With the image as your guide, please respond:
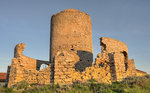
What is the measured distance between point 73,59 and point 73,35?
17.8 feet

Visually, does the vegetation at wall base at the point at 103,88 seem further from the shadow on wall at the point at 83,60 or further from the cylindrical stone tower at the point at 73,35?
the cylindrical stone tower at the point at 73,35

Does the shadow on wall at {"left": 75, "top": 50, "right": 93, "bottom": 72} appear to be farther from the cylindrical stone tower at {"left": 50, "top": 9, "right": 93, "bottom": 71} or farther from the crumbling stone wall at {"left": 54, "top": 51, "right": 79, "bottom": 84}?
the crumbling stone wall at {"left": 54, "top": 51, "right": 79, "bottom": 84}

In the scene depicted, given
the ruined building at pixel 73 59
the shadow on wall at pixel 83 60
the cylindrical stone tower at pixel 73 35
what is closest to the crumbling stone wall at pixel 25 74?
the ruined building at pixel 73 59

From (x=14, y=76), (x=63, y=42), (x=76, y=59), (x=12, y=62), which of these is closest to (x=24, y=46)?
(x=12, y=62)

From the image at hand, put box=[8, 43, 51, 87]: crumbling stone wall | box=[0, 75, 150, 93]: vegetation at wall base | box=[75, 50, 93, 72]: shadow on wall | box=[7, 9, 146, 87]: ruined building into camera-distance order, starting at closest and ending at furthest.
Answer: box=[0, 75, 150, 93]: vegetation at wall base → box=[7, 9, 146, 87]: ruined building → box=[8, 43, 51, 87]: crumbling stone wall → box=[75, 50, 93, 72]: shadow on wall

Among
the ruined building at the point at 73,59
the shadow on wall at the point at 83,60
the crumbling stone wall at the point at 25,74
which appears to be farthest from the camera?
the shadow on wall at the point at 83,60

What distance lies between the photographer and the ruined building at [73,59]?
782 cm

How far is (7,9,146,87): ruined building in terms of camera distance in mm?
7817

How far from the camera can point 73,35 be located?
514 inches

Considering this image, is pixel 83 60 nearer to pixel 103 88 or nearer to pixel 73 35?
pixel 73 35

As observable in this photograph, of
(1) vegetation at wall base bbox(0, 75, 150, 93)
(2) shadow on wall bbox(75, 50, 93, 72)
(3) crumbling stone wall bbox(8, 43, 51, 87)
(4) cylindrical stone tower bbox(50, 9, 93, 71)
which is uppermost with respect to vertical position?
(4) cylindrical stone tower bbox(50, 9, 93, 71)

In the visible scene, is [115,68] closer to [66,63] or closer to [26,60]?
[66,63]

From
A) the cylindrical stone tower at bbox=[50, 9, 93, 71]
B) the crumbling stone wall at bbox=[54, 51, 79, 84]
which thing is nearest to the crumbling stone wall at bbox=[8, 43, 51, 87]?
the crumbling stone wall at bbox=[54, 51, 79, 84]

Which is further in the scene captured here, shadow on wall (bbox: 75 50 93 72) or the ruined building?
shadow on wall (bbox: 75 50 93 72)
